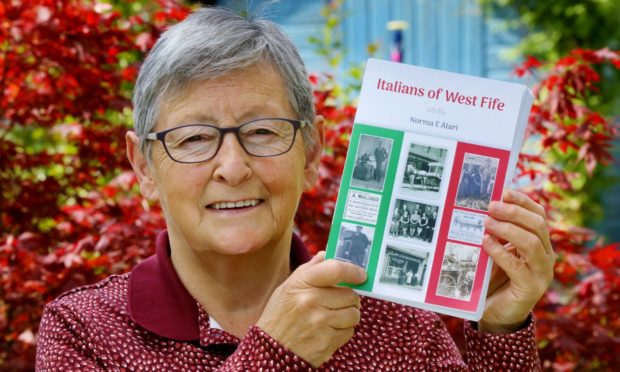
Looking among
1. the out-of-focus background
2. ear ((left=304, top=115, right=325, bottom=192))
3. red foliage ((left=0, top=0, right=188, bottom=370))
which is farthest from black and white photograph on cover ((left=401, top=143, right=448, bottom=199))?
red foliage ((left=0, top=0, right=188, bottom=370))

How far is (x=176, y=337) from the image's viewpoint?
7.07 ft

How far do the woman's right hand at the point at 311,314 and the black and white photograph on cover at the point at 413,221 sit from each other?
12 cm

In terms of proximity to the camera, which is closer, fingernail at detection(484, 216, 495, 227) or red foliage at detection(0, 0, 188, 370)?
fingernail at detection(484, 216, 495, 227)

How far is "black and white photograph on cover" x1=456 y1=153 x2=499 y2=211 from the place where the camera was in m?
1.90

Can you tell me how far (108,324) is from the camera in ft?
7.11

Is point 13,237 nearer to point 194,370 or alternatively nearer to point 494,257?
point 194,370

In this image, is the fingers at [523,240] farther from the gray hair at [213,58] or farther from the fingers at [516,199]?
the gray hair at [213,58]

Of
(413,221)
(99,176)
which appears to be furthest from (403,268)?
(99,176)

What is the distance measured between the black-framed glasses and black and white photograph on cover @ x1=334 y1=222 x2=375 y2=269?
0.32m

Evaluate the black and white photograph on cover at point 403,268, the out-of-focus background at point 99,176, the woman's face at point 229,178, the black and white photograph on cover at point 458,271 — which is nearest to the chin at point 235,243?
the woman's face at point 229,178

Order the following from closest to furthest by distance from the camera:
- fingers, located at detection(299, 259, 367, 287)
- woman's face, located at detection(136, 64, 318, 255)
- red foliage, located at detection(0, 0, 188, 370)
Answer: fingers, located at detection(299, 259, 367, 287)
woman's face, located at detection(136, 64, 318, 255)
red foliage, located at detection(0, 0, 188, 370)

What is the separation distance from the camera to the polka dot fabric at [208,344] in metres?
2.11

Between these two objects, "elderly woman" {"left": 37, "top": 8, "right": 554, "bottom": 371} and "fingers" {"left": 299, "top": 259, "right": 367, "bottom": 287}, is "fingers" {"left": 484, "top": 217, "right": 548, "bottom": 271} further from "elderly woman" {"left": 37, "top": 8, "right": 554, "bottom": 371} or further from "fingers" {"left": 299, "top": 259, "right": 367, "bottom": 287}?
"fingers" {"left": 299, "top": 259, "right": 367, "bottom": 287}

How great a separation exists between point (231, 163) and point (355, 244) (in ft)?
1.15
